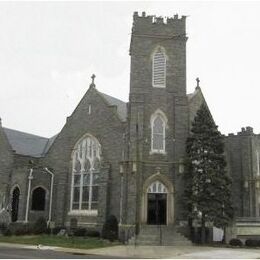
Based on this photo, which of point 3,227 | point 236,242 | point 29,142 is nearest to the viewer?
point 236,242

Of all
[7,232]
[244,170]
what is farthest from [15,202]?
[244,170]

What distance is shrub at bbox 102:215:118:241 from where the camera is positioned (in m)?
33.2

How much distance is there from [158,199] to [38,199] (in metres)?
11.5

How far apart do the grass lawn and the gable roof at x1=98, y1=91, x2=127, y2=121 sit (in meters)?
10.5

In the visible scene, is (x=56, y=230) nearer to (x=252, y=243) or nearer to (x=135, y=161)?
(x=135, y=161)

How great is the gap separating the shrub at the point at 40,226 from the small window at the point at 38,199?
2.18 m

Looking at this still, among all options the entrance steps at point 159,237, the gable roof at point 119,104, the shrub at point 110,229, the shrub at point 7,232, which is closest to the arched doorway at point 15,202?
the shrub at point 7,232

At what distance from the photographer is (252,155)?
40656 millimetres

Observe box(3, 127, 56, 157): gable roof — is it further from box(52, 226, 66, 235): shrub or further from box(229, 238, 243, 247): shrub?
box(229, 238, 243, 247): shrub

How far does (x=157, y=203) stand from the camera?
33969mm

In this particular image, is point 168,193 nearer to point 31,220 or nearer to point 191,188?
point 191,188

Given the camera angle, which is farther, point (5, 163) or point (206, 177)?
point (5, 163)

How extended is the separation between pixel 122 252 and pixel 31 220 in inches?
586

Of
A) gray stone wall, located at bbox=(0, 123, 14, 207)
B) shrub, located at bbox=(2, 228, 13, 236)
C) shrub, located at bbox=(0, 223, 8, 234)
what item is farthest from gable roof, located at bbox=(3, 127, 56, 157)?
shrub, located at bbox=(2, 228, 13, 236)
